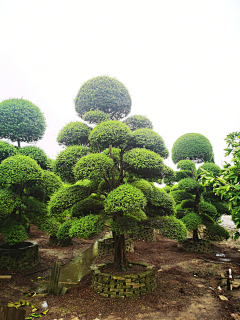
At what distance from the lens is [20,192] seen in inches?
301

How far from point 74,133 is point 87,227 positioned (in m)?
3.08

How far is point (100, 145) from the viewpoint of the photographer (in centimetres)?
661

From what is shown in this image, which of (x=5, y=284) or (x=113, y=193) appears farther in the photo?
(x=5, y=284)

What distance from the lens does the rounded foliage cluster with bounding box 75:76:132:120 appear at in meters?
7.50

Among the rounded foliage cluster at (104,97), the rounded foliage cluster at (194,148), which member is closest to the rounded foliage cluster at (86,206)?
the rounded foliage cluster at (104,97)

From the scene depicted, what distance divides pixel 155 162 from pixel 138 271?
313 centimetres

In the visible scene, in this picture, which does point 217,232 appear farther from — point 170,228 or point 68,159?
point 68,159

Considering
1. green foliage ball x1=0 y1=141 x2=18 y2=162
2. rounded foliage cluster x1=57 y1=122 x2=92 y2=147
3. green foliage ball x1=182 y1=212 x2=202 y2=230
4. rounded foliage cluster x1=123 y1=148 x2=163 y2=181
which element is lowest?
green foliage ball x1=182 y1=212 x2=202 y2=230

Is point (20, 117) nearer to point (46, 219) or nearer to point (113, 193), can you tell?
point (46, 219)

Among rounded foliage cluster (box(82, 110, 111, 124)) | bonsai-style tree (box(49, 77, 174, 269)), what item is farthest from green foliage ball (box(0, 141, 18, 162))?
rounded foliage cluster (box(82, 110, 111, 124))

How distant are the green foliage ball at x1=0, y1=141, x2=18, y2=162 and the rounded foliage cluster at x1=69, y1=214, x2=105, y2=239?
3.89 m

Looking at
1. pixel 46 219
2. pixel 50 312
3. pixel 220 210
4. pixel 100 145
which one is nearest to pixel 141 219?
pixel 100 145

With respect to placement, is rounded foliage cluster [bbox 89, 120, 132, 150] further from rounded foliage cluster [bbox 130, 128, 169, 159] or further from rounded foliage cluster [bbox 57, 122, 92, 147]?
rounded foliage cluster [bbox 57, 122, 92, 147]

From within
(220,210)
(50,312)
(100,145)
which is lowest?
(50,312)
